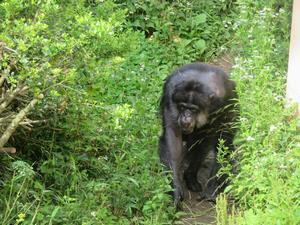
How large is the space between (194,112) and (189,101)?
11cm

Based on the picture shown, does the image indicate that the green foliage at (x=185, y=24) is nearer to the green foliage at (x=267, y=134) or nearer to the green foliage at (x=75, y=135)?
the green foliage at (x=267, y=134)

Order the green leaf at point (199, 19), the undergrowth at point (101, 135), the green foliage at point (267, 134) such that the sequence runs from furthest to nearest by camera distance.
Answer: the green leaf at point (199, 19), the undergrowth at point (101, 135), the green foliage at point (267, 134)

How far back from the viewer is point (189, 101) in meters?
7.20

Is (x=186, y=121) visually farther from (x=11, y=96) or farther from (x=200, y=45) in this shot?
(x=200, y=45)

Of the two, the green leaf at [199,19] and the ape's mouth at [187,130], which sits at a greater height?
the ape's mouth at [187,130]

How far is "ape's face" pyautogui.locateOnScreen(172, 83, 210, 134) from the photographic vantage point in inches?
283

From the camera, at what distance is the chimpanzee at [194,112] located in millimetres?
7195

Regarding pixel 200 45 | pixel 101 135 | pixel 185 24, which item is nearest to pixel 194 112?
pixel 101 135

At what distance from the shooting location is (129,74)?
916cm

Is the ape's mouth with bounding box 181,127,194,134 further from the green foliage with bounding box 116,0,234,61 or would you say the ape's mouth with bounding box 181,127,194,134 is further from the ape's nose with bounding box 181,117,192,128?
the green foliage with bounding box 116,0,234,61

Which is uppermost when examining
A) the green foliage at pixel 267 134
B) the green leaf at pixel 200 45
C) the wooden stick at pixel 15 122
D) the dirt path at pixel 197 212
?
the wooden stick at pixel 15 122

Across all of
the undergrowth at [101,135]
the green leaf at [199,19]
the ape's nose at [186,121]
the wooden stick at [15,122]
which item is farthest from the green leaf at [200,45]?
the wooden stick at [15,122]

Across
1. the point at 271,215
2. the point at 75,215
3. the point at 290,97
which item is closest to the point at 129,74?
the point at 290,97

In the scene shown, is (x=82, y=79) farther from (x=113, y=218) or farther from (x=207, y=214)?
(x=207, y=214)
